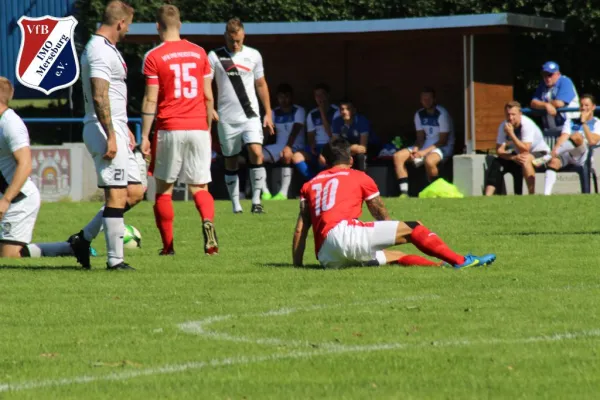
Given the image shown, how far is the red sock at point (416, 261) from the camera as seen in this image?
35.9ft

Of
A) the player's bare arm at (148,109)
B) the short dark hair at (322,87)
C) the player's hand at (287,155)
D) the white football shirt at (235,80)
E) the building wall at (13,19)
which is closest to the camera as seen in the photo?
the player's bare arm at (148,109)

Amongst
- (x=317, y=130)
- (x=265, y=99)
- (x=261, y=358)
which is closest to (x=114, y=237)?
(x=261, y=358)

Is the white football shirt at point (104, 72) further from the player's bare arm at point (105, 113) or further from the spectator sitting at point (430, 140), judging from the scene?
the spectator sitting at point (430, 140)

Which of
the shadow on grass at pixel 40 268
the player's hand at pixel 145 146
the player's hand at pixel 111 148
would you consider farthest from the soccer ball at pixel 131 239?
the player's hand at pixel 111 148

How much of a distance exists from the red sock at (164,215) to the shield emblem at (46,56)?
62.8 feet

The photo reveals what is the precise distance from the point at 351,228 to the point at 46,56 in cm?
2245

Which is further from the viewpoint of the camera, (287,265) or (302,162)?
(302,162)

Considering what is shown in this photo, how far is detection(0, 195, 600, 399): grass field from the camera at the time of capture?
6160mm

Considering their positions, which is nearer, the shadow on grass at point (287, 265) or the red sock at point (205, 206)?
the shadow on grass at point (287, 265)

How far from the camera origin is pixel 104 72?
34.8 feet

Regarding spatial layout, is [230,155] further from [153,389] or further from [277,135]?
[153,389]

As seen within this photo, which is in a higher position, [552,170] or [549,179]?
[552,170]

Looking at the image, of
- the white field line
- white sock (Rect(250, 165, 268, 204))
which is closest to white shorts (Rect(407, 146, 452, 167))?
white sock (Rect(250, 165, 268, 204))

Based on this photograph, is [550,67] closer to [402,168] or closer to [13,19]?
[402,168]
